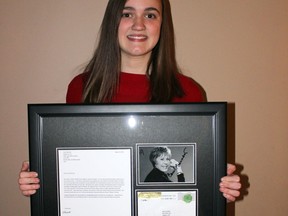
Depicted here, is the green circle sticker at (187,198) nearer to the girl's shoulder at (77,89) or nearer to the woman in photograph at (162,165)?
the woman in photograph at (162,165)

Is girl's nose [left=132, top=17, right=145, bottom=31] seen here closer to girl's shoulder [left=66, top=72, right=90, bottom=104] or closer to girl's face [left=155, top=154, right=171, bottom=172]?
girl's shoulder [left=66, top=72, right=90, bottom=104]

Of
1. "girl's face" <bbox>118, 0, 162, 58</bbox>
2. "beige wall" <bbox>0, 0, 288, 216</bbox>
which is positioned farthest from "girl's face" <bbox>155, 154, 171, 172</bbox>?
"beige wall" <bbox>0, 0, 288, 216</bbox>

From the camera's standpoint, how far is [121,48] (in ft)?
3.41

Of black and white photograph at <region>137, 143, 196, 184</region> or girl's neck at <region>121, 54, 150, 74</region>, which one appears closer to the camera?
black and white photograph at <region>137, 143, 196, 184</region>

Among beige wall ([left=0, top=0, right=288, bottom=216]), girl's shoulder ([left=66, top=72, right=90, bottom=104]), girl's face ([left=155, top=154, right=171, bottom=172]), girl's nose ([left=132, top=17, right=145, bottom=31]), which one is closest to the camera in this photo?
girl's face ([left=155, top=154, right=171, bottom=172])

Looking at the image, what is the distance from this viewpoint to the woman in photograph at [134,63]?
986mm

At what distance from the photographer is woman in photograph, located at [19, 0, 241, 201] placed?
986 mm

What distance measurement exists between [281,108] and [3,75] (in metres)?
1.13

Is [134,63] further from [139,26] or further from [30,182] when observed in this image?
[30,182]

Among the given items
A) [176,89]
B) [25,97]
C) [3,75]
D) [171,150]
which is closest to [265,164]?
[176,89]

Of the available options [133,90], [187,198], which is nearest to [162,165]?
[187,198]

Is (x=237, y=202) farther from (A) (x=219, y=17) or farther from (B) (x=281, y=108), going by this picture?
(A) (x=219, y=17)

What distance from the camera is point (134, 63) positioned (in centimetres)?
107

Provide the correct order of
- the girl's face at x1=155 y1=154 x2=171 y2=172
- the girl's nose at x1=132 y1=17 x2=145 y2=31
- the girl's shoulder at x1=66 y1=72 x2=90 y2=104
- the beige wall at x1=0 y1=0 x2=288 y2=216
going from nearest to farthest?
the girl's face at x1=155 y1=154 x2=171 y2=172 < the girl's nose at x1=132 y1=17 x2=145 y2=31 < the girl's shoulder at x1=66 y1=72 x2=90 y2=104 < the beige wall at x1=0 y1=0 x2=288 y2=216
